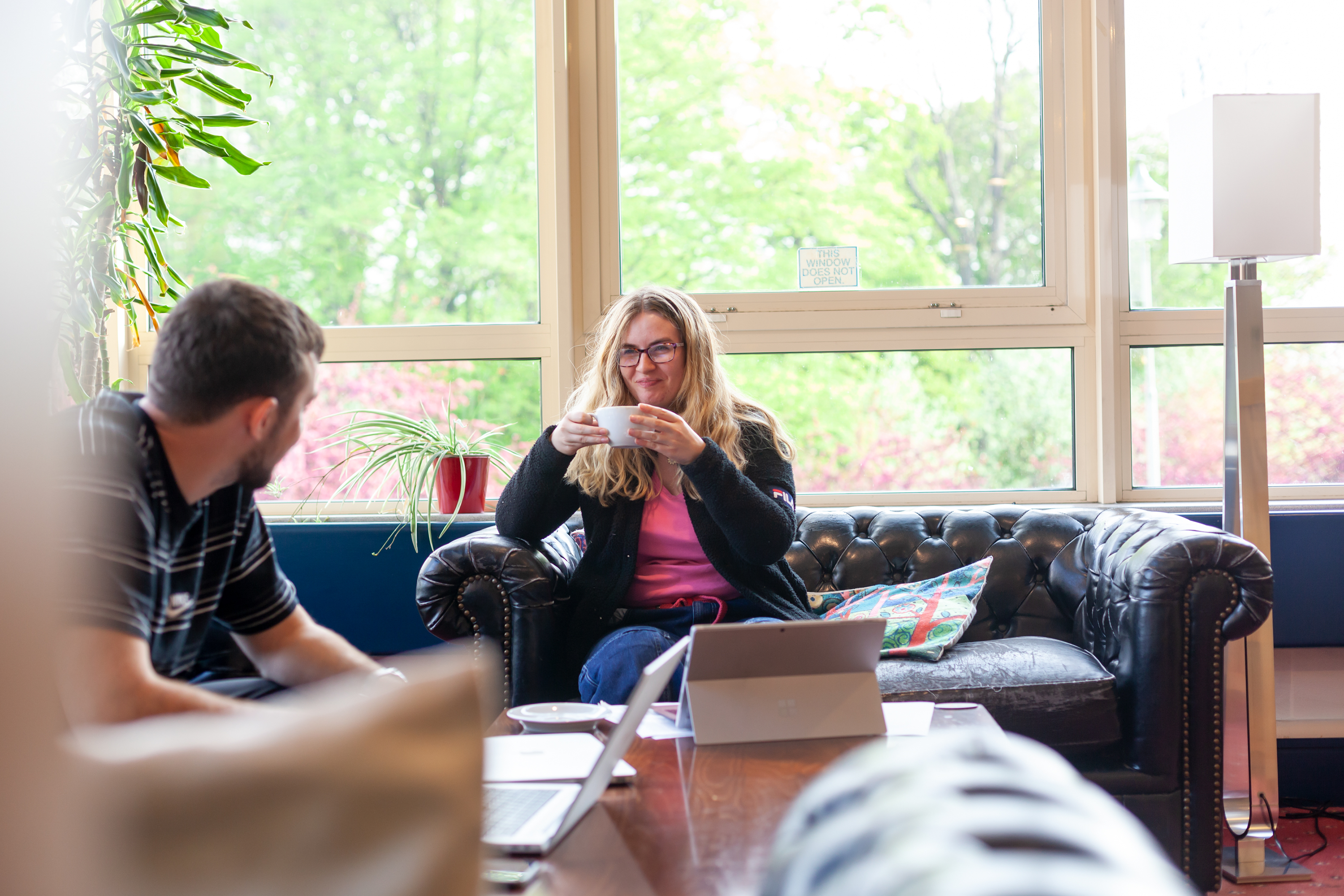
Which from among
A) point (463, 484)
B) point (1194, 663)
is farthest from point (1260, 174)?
point (463, 484)

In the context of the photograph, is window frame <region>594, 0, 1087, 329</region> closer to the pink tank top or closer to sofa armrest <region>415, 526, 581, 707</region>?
the pink tank top

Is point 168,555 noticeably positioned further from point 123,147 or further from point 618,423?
point 123,147

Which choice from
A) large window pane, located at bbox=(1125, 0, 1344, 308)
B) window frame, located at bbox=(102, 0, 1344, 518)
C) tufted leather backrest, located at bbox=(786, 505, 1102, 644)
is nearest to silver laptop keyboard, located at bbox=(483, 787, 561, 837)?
tufted leather backrest, located at bbox=(786, 505, 1102, 644)

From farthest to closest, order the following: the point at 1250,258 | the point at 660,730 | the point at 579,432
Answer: the point at 1250,258 < the point at 579,432 < the point at 660,730

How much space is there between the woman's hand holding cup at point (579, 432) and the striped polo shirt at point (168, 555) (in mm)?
787

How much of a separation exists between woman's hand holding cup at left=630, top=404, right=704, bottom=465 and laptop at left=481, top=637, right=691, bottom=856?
3.24 ft

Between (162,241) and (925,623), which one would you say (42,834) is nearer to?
(925,623)

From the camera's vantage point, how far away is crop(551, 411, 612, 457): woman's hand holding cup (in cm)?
215

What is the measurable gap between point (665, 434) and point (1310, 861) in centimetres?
177

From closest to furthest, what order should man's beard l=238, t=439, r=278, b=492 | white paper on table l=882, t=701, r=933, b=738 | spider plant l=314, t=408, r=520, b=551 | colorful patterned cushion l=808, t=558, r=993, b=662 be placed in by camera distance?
1. man's beard l=238, t=439, r=278, b=492
2. white paper on table l=882, t=701, r=933, b=738
3. colorful patterned cushion l=808, t=558, r=993, b=662
4. spider plant l=314, t=408, r=520, b=551

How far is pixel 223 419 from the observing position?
1203 mm

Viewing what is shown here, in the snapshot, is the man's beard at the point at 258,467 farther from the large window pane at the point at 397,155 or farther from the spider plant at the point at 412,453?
the large window pane at the point at 397,155

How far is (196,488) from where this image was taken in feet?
4.09

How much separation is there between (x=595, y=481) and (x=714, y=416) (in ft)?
1.02
